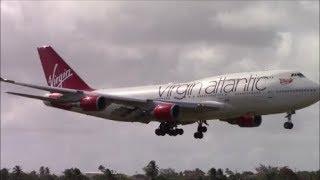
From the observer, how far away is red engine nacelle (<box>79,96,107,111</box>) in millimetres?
72938

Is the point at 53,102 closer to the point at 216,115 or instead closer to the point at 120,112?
the point at 120,112

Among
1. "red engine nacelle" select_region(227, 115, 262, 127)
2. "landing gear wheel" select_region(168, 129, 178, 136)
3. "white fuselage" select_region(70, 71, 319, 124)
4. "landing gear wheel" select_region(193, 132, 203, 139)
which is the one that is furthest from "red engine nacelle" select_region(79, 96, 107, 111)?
"red engine nacelle" select_region(227, 115, 262, 127)

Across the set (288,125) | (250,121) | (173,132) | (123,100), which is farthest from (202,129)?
(288,125)

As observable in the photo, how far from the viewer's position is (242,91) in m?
70.1

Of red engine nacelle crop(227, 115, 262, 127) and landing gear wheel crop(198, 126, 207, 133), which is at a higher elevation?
red engine nacelle crop(227, 115, 262, 127)

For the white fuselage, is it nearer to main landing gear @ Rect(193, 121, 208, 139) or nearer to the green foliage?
main landing gear @ Rect(193, 121, 208, 139)

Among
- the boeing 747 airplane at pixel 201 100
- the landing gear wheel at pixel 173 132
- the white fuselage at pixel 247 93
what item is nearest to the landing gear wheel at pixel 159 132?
the boeing 747 airplane at pixel 201 100

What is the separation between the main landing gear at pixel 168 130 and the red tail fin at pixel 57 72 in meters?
11.6

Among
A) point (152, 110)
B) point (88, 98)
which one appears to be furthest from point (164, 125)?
point (88, 98)

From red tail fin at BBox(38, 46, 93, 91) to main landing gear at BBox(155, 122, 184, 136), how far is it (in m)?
11.6

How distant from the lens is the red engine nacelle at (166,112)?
236ft

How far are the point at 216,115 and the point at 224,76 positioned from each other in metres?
3.79

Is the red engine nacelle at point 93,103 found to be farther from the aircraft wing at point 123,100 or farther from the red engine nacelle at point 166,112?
the red engine nacelle at point 166,112

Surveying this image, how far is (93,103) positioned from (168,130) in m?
9.62
